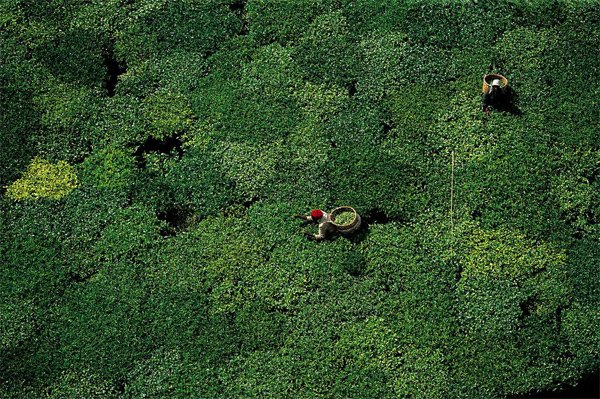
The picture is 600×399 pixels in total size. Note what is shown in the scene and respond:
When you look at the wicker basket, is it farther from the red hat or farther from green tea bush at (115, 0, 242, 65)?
green tea bush at (115, 0, 242, 65)

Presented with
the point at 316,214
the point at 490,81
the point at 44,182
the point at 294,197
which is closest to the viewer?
the point at 316,214

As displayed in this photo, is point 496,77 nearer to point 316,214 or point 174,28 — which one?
point 316,214

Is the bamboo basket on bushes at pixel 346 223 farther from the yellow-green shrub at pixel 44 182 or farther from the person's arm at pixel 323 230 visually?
the yellow-green shrub at pixel 44 182

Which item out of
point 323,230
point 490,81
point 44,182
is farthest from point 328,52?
point 44,182

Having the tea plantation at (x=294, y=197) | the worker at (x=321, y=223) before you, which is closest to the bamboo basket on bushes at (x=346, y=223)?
the worker at (x=321, y=223)

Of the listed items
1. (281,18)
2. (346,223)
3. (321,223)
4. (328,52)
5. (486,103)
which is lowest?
(346,223)

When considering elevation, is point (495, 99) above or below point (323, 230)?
above
